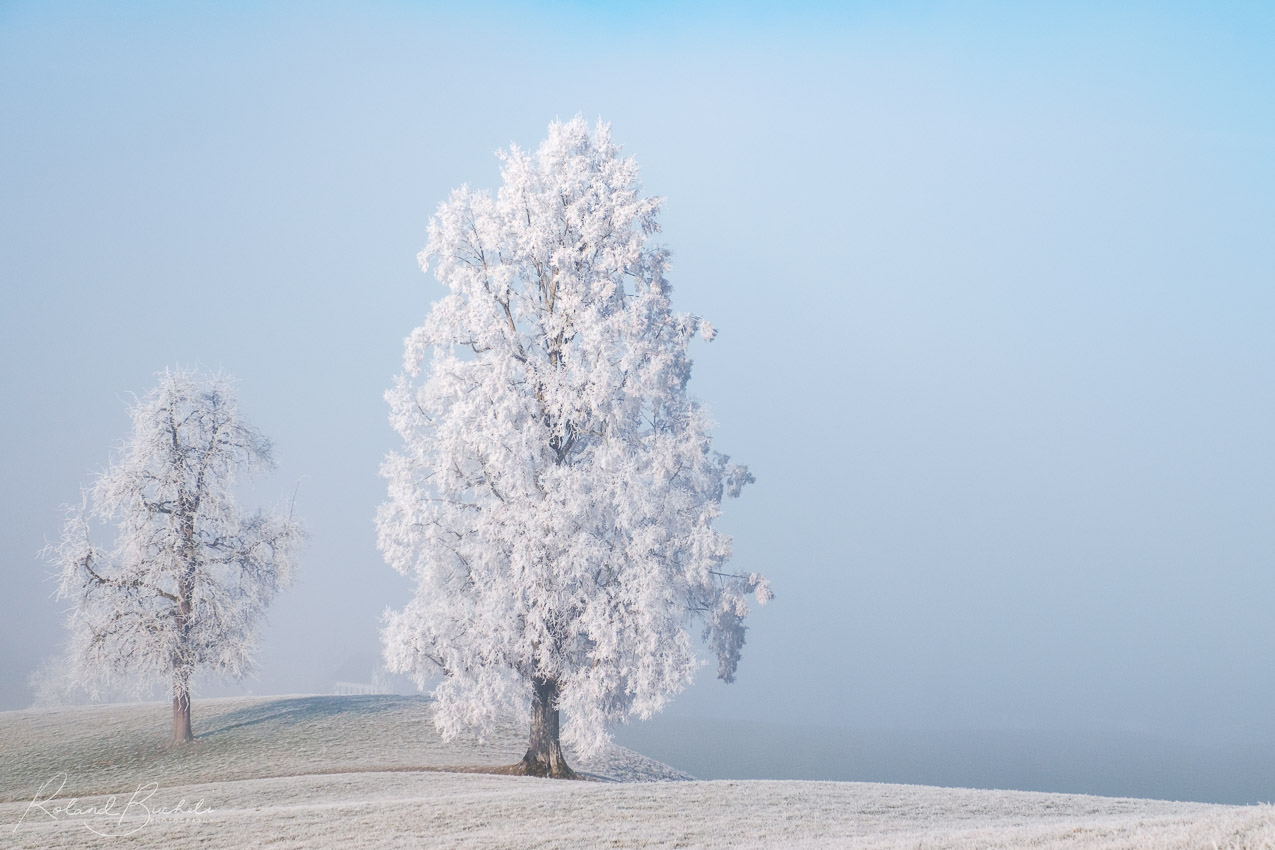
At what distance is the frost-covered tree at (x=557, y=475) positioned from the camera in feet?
74.0

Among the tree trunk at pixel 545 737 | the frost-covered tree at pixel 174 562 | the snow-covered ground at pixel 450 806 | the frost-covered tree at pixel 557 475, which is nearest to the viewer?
the snow-covered ground at pixel 450 806

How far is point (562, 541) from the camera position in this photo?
22.5 meters

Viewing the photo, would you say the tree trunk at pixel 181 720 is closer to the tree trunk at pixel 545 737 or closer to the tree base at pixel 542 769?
the tree base at pixel 542 769

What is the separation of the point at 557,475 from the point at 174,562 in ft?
50.5

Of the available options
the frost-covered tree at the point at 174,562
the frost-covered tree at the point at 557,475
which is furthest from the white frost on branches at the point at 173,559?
the frost-covered tree at the point at 557,475

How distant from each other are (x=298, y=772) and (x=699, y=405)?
53.8 ft

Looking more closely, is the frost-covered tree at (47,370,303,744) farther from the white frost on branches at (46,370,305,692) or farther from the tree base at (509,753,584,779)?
the tree base at (509,753,584,779)

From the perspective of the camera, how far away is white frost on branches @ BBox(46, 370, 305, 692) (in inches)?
1150

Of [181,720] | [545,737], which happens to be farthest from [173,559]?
[545,737]

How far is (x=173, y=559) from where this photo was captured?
2962 cm

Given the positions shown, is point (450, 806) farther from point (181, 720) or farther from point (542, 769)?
point (181, 720)

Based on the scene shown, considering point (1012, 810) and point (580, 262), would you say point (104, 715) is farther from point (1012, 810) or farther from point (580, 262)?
point (1012, 810)

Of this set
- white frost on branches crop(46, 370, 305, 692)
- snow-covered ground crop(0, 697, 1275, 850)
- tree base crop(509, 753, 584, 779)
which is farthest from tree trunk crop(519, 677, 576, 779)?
white frost on branches crop(46, 370, 305, 692)

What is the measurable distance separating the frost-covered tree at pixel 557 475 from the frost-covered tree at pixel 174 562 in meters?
9.58
